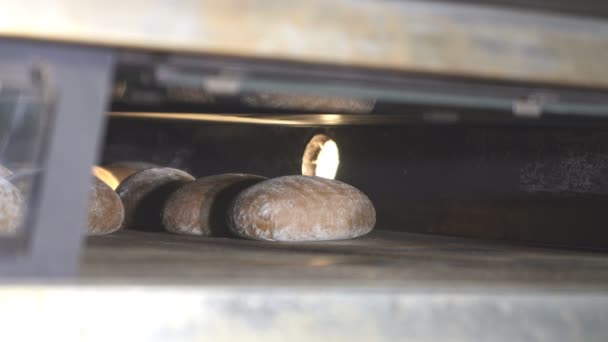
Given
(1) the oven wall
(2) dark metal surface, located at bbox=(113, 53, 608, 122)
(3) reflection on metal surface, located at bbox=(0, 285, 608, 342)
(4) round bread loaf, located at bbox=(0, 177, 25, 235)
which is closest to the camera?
(3) reflection on metal surface, located at bbox=(0, 285, 608, 342)

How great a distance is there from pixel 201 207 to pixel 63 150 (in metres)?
1.26

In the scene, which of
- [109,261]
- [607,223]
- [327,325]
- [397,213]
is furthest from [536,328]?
[397,213]

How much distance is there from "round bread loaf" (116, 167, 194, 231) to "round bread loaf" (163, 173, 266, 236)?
123 mm

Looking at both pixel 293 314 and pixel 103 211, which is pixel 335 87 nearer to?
pixel 293 314

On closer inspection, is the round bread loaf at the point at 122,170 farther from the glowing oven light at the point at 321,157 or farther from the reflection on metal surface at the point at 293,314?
the reflection on metal surface at the point at 293,314

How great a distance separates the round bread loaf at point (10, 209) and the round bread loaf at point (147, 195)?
2.01 feet

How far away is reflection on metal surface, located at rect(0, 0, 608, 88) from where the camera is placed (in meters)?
0.82

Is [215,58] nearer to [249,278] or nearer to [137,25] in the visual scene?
[137,25]

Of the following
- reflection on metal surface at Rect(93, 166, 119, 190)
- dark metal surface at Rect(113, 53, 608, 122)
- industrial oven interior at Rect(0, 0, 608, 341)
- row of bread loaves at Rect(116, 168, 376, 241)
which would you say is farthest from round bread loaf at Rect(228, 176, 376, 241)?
reflection on metal surface at Rect(93, 166, 119, 190)

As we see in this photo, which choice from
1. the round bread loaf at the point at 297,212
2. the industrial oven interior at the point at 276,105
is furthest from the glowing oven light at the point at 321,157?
the industrial oven interior at the point at 276,105

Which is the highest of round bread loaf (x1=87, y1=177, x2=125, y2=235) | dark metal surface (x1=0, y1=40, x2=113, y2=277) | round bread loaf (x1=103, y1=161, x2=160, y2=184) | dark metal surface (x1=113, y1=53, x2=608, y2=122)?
dark metal surface (x1=113, y1=53, x2=608, y2=122)

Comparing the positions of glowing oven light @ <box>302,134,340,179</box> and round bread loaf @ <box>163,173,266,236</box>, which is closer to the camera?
round bread loaf @ <box>163,173,266,236</box>

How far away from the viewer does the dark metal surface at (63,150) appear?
33.9 inches

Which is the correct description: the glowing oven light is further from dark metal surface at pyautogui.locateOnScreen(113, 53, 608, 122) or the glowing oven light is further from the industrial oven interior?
dark metal surface at pyautogui.locateOnScreen(113, 53, 608, 122)
